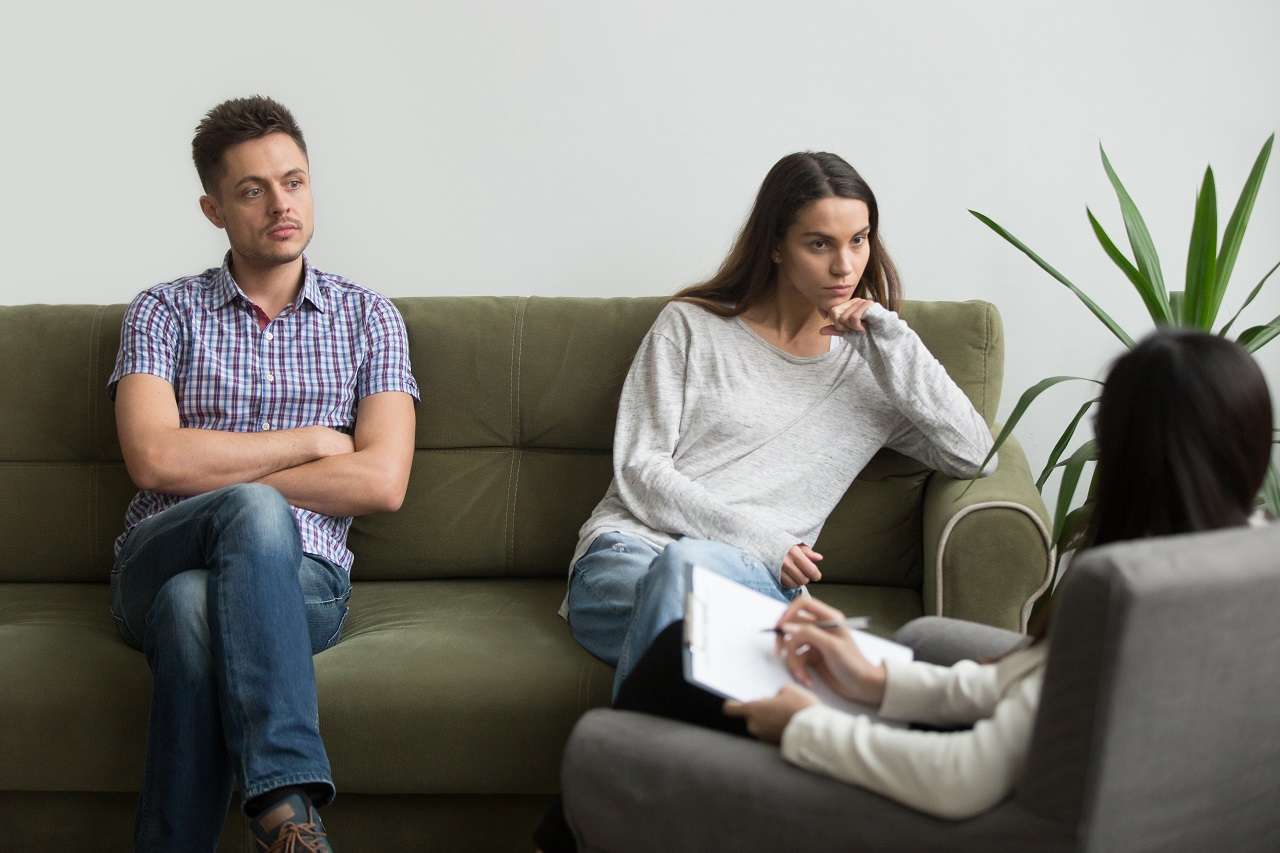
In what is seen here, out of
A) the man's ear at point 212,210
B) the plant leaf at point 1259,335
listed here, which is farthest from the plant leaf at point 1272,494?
the man's ear at point 212,210

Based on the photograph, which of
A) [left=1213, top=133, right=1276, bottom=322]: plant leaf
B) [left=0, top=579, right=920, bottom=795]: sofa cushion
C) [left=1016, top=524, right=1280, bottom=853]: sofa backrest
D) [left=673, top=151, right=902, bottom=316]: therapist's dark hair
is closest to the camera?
[left=1016, top=524, right=1280, bottom=853]: sofa backrest

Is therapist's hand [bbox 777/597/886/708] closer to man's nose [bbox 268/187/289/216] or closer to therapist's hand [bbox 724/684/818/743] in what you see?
therapist's hand [bbox 724/684/818/743]

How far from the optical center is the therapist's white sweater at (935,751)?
1124 millimetres

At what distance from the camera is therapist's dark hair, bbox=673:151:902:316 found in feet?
7.45

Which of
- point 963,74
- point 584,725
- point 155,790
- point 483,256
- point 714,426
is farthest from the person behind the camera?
point 483,256

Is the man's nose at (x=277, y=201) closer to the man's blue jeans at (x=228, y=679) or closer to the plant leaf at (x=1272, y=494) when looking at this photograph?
the man's blue jeans at (x=228, y=679)

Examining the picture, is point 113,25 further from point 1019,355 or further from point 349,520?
point 1019,355

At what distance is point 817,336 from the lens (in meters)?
2.35

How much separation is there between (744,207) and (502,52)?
635 millimetres

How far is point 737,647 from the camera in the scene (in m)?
1.36

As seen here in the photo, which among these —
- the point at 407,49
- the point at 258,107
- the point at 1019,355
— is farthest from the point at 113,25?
the point at 1019,355

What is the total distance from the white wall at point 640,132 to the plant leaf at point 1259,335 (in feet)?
2.02

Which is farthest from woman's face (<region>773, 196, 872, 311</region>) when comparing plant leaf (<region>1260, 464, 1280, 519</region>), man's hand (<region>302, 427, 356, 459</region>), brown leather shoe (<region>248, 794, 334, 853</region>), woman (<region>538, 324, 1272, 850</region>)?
brown leather shoe (<region>248, 794, 334, 853</region>)

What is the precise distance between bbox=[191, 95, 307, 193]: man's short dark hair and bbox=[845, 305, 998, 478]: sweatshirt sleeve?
112 centimetres
